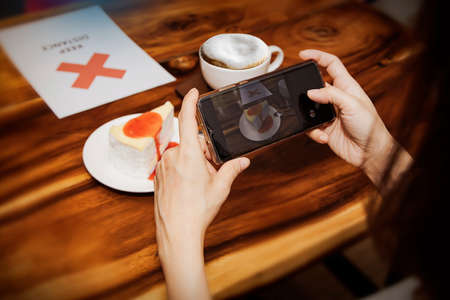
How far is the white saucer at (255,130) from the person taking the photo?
0.63 meters

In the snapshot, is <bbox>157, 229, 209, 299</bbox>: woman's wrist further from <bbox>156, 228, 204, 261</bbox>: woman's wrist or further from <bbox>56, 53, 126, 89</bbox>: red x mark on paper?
<bbox>56, 53, 126, 89</bbox>: red x mark on paper

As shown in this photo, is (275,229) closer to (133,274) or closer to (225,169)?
(225,169)

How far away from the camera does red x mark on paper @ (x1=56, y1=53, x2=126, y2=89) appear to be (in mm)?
840

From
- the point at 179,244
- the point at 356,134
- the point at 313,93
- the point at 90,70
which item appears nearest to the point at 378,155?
the point at 356,134

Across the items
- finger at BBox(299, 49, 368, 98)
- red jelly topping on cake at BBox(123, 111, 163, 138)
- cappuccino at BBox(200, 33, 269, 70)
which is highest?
cappuccino at BBox(200, 33, 269, 70)

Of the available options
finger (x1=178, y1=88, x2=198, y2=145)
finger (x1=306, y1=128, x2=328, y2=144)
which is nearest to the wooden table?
finger (x1=306, y1=128, x2=328, y2=144)

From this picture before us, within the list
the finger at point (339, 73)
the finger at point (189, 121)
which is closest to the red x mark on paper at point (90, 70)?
the finger at point (189, 121)

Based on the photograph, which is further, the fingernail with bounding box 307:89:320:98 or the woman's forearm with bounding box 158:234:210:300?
the fingernail with bounding box 307:89:320:98

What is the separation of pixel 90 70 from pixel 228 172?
19.1 inches

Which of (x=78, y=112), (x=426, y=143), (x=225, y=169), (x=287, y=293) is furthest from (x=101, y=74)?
(x=287, y=293)

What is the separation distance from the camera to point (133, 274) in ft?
1.74

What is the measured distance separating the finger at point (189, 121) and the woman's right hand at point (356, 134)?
216 millimetres

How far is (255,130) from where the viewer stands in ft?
2.10

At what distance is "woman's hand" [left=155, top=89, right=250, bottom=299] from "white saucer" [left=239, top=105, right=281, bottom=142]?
Answer: 0.05 meters
